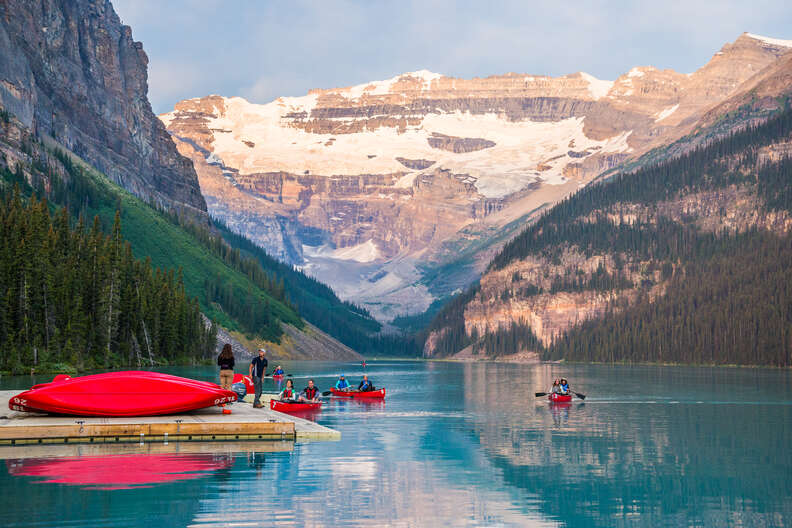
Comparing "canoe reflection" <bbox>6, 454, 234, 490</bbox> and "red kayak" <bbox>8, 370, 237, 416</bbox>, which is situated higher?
"red kayak" <bbox>8, 370, 237, 416</bbox>

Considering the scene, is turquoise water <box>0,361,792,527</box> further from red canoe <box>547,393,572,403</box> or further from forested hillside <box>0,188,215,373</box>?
forested hillside <box>0,188,215,373</box>

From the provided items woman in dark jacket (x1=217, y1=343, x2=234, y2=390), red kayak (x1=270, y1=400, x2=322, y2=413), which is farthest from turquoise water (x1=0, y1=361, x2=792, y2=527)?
red kayak (x1=270, y1=400, x2=322, y2=413)

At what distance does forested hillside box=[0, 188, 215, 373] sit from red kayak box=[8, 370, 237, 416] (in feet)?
230

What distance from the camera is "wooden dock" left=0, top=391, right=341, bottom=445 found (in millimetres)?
40562

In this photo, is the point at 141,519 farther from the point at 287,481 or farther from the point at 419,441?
the point at 419,441

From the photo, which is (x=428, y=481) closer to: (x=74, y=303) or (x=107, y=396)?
(x=107, y=396)

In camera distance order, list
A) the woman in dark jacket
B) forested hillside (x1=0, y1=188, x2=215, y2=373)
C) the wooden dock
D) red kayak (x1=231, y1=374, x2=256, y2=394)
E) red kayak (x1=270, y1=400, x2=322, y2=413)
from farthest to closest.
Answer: forested hillside (x1=0, y1=188, x2=215, y2=373) < red kayak (x1=231, y1=374, x2=256, y2=394) < red kayak (x1=270, y1=400, x2=322, y2=413) < the woman in dark jacket < the wooden dock

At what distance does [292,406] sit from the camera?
2906 inches

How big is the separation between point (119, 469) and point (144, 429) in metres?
6.92

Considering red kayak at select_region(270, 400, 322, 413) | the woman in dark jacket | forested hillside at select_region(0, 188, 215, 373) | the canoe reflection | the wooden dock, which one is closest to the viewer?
the canoe reflection

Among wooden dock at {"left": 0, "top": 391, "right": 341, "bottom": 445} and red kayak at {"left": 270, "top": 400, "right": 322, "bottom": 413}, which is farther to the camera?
red kayak at {"left": 270, "top": 400, "right": 322, "bottom": 413}

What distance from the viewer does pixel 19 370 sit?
108438mm

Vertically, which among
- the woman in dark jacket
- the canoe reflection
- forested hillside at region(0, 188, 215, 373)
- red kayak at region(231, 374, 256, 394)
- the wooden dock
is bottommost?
the canoe reflection

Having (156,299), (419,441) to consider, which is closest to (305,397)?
(419,441)
